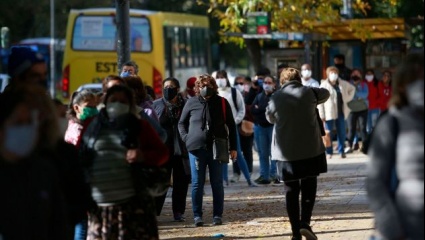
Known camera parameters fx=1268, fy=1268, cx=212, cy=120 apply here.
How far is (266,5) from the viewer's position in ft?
90.6

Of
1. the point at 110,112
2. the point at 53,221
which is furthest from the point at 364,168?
the point at 53,221

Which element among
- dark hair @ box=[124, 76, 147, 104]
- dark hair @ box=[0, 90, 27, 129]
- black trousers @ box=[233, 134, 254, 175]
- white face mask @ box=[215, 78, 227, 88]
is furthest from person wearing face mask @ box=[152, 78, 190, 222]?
dark hair @ box=[0, 90, 27, 129]

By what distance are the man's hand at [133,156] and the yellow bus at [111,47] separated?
22313 mm

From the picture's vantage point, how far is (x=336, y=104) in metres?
23.1

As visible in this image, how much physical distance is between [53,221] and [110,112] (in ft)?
5.62

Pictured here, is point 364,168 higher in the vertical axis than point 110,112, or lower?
lower

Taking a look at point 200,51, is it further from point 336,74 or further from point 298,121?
point 298,121

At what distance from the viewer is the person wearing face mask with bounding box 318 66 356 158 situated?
22734mm

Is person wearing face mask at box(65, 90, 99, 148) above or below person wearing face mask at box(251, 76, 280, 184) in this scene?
above

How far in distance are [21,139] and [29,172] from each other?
0.58 feet

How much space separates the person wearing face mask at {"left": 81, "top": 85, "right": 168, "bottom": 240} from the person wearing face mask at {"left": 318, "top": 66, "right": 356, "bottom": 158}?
14302 mm

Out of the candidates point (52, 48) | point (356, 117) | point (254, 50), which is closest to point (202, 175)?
point (356, 117)

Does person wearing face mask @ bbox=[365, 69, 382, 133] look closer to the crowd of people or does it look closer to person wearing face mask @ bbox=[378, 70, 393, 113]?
person wearing face mask @ bbox=[378, 70, 393, 113]

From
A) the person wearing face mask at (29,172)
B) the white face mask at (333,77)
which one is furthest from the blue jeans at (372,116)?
the person wearing face mask at (29,172)
